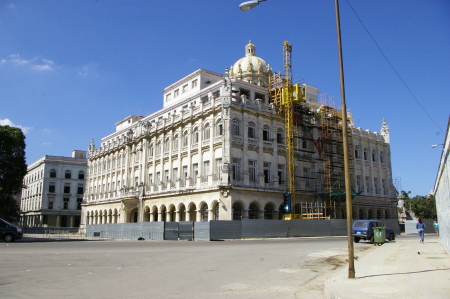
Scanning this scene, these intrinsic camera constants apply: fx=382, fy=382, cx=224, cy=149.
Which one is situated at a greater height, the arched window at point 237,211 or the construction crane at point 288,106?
the construction crane at point 288,106

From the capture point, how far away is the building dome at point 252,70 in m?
54.4

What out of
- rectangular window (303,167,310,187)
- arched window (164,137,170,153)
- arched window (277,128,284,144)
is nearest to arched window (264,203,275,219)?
rectangular window (303,167,310,187)

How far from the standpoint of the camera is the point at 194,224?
35.2 metres

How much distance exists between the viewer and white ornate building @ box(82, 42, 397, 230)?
4238cm

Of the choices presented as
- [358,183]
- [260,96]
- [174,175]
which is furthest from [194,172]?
[358,183]

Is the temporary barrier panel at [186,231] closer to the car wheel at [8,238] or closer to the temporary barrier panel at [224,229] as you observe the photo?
the temporary barrier panel at [224,229]

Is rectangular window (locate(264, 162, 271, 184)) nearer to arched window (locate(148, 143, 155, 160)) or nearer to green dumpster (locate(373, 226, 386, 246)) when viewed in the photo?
arched window (locate(148, 143, 155, 160))

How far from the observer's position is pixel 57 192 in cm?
8938

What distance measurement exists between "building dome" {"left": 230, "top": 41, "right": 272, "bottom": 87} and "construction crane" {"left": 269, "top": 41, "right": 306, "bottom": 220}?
4109mm

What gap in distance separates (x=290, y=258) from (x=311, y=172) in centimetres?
3367

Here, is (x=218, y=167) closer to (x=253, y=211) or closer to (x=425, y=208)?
(x=253, y=211)

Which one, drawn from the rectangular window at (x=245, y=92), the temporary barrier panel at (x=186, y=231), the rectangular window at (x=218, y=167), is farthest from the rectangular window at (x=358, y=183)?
the temporary barrier panel at (x=186, y=231)

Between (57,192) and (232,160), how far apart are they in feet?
206

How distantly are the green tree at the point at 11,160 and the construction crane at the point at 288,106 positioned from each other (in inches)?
1188
